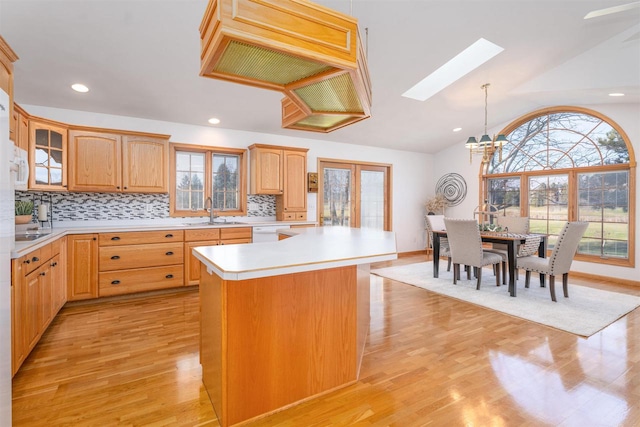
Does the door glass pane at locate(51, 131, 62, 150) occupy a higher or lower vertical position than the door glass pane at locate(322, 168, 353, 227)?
higher

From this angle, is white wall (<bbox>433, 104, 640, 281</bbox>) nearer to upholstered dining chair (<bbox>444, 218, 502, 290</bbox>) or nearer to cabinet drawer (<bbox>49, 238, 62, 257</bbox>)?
upholstered dining chair (<bbox>444, 218, 502, 290</bbox>)

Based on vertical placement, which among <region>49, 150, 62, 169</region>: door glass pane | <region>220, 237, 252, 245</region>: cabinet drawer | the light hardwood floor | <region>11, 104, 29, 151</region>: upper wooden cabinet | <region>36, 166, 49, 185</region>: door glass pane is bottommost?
the light hardwood floor

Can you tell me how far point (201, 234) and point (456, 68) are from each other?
4150 mm

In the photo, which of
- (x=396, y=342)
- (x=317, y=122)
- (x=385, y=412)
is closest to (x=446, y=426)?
(x=385, y=412)

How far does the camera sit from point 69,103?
12.2 ft

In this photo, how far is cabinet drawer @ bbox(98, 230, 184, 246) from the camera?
3.62 metres

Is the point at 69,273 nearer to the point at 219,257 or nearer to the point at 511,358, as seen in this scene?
the point at 219,257

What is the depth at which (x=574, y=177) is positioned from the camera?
17.0 feet

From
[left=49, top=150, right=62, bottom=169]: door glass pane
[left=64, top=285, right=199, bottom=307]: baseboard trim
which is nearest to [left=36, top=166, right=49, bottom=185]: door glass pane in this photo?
[left=49, top=150, right=62, bottom=169]: door glass pane

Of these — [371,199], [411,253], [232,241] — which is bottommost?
[411,253]

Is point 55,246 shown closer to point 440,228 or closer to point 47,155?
point 47,155

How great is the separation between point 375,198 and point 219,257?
5337mm

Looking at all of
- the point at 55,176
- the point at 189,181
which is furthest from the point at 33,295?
the point at 189,181

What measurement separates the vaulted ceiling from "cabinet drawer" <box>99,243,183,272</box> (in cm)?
177
